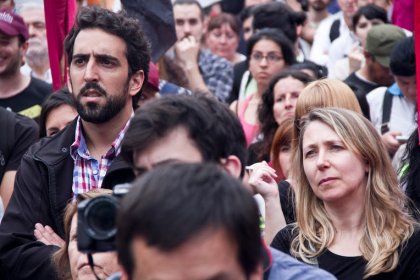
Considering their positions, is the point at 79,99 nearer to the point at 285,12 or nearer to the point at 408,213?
the point at 408,213

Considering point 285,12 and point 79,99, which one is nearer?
point 79,99

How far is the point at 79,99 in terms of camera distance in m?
5.52

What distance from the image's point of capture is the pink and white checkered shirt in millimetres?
5492

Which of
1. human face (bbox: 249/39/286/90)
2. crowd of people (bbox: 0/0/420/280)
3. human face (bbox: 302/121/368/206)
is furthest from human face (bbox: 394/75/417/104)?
human face (bbox: 302/121/368/206)

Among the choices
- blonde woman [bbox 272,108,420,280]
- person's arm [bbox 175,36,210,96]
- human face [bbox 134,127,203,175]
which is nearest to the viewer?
human face [bbox 134,127,203,175]

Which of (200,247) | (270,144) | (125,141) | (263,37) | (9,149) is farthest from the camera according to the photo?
(263,37)

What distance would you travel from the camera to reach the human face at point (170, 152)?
3444mm

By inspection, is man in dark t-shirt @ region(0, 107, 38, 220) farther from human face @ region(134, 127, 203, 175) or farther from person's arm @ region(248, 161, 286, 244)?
human face @ region(134, 127, 203, 175)

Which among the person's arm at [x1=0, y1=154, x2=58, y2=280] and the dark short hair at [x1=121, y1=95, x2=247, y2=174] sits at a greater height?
the dark short hair at [x1=121, y1=95, x2=247, y2=174]

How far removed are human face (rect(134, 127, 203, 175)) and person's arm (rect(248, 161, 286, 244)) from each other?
2.02m

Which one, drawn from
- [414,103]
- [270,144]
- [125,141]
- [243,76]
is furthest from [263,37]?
[125,141]

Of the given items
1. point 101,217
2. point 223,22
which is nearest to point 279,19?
point 223,22

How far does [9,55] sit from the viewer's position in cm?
870

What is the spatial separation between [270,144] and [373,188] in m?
2.28
